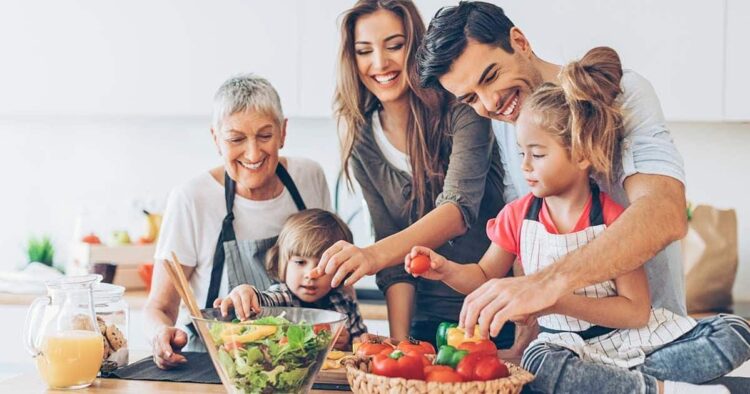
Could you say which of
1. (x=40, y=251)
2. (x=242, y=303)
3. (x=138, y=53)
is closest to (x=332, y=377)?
(x=242, y=303)

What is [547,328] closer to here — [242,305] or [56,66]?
[242,305]

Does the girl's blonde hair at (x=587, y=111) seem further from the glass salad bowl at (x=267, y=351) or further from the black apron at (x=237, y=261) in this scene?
the black apron at (x=237, y=261)

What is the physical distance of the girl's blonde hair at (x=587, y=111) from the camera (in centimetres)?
182

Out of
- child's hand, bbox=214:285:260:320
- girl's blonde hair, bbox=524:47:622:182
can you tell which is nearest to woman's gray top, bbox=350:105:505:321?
girl's blonde hair, bbox=524:47:622:182

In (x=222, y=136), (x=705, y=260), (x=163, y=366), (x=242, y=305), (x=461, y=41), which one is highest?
(x=461, y=41)

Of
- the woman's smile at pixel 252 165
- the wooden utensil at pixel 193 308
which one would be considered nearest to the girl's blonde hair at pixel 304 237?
the woman's smile at pixel 252 165

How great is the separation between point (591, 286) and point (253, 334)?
0.66 metres

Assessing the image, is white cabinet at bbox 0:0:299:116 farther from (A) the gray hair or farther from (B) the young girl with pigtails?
(B) the young girl with pigtails

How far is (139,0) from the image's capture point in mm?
3393

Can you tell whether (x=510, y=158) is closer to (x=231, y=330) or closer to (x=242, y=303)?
(x=242, y=303)

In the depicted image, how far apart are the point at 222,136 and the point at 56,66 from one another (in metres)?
1.53

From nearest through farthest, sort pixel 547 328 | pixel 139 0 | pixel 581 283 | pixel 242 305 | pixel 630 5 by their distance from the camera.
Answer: pixel 581 283, pixel 242 305, pixel 547 328, pixel 630 5, pixel 139 0

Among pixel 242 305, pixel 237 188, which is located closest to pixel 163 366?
pixel 242 305

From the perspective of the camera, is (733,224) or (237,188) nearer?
(237,188)
